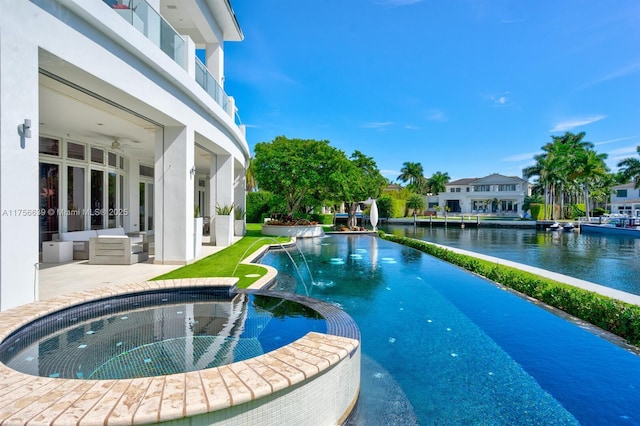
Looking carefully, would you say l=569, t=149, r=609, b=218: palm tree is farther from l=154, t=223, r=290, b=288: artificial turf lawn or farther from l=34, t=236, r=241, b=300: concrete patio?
l=34, t=236, r=241, b=300: concrete patio

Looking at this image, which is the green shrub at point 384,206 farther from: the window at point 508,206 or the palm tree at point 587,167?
the window at point 508,206

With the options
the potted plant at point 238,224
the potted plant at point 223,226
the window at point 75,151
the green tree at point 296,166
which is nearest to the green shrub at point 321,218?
the green tree at point 296,166

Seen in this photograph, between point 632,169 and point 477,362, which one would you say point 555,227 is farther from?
point 477,362

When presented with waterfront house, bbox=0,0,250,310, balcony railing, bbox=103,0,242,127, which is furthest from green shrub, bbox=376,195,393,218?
balcony railing, bbox=103,0,242,127

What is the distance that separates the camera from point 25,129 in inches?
182

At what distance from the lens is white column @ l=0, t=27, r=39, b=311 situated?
4352mm

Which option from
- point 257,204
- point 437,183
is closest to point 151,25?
point 257,204

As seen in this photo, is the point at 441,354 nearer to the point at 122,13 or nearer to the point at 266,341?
the point at 266,341

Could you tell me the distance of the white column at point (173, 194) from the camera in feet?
A: 31.0

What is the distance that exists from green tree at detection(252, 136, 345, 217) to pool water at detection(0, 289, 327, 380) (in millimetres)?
14272

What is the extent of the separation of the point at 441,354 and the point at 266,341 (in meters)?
2.55

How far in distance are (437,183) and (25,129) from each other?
258ft

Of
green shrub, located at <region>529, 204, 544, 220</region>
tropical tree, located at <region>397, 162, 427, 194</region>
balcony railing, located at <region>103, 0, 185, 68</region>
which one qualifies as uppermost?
tropical tree, located at <region>397, 162, 427, 194</region>

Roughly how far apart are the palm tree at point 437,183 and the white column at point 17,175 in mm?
78033
